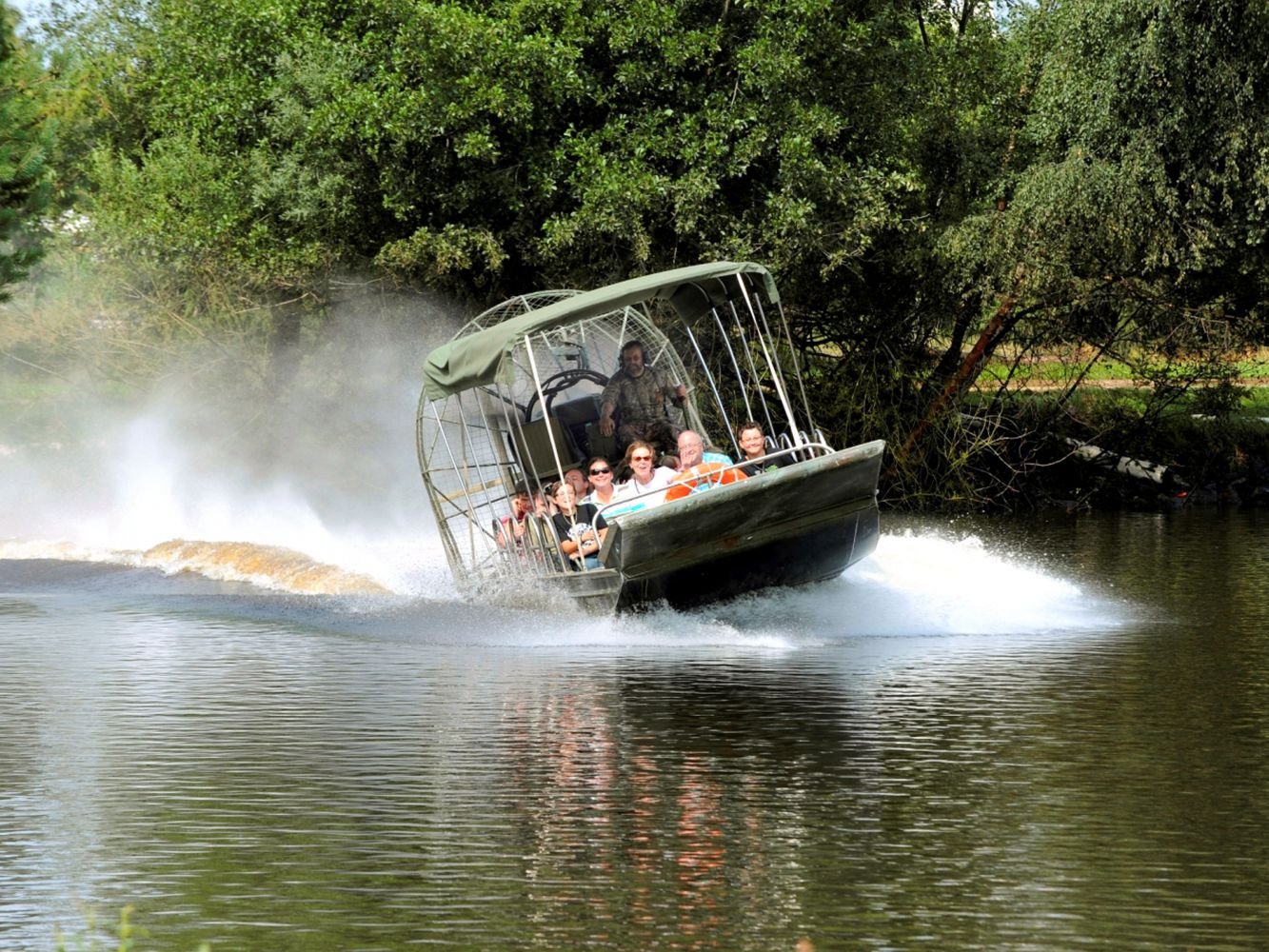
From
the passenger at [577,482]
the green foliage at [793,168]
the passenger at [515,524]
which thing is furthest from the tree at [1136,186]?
the passenger at [515,524]

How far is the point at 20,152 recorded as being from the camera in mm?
25594

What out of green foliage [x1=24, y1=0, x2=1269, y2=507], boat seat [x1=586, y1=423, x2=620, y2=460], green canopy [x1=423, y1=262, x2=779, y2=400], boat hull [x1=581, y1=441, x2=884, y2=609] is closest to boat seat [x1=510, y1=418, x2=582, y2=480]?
boat seat [x1=586, y1=423, x2=620, y2=460]

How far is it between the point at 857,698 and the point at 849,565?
425 cm

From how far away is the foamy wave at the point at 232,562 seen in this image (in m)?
19.6

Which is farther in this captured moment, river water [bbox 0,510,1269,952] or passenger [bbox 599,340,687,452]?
passenger [bbox 599,340,687,452]

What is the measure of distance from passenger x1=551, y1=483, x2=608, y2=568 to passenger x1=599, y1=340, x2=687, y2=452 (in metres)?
1.77

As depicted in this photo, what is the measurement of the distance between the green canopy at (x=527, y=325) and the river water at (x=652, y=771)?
2.15 metres

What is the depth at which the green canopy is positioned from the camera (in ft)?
50.0

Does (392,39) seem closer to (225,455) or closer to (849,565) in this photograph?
(225,455)

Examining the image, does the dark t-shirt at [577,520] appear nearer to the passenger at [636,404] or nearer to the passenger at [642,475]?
the passenger at [642,475]

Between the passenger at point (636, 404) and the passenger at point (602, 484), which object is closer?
the passenger at point (602, 484)

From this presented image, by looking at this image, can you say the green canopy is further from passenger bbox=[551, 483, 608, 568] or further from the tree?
the tree

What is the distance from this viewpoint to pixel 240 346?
3116 centimetres

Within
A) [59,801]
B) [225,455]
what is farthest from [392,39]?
[59,801]
